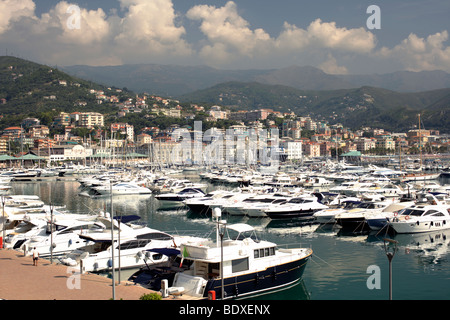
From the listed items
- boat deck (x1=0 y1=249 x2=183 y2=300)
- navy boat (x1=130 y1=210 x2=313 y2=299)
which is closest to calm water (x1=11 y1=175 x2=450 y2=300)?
navy boat (x1=130 y1=210 x2=313 y2=299)

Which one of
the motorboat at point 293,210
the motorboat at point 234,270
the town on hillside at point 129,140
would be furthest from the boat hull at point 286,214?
the town on hillside at point 129,140

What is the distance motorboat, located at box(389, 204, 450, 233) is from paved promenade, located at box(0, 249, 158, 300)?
1647cm

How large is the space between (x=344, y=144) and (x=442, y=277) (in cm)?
16675

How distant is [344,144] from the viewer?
178m

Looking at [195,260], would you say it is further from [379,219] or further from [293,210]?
[293,210]

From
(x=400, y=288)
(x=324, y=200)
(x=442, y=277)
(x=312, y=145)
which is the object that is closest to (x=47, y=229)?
(x=400, y=288)

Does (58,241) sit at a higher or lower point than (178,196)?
higher

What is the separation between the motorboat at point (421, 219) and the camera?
2378cm

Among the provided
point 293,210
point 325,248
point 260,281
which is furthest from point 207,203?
point 260,281

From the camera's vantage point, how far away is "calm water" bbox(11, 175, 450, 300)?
15172mm

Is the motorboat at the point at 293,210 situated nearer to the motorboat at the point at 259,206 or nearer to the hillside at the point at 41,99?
the motorboat at the point at 259,206

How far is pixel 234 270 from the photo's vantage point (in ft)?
46.0

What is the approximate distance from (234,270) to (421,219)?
1455 cm

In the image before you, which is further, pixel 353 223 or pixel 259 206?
pixel 259 206
